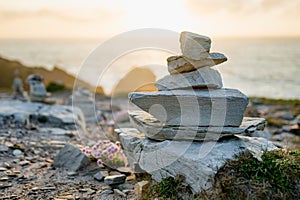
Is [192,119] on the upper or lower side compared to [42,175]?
upper

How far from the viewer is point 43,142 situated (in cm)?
911

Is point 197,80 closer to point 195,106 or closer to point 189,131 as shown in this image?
point 195,106

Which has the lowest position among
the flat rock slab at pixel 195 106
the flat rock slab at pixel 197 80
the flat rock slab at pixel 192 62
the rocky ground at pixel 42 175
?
the rocky ground at pixel 42 175

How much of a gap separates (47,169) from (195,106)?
371cm

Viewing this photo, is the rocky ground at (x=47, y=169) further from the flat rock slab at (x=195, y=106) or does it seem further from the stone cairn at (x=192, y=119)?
the flat rock slab at (x=195, y=106)

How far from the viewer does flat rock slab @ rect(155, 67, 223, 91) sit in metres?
5.49

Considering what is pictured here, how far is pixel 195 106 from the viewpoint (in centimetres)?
→ 526

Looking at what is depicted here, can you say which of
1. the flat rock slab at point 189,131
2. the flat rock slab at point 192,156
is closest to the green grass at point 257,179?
the flat rock slab at point 192,156

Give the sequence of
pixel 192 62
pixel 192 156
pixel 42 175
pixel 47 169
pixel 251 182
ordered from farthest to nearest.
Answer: pixel 47 169, pixel 42 175, pixel 192 62, pixel 192 156, pixel 251 182

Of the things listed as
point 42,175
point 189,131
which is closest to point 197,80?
point 189,131

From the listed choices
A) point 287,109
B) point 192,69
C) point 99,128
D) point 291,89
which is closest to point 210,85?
point 192,69

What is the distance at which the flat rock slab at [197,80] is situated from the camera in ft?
18.0

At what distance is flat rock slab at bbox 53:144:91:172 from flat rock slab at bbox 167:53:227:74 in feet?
9.69

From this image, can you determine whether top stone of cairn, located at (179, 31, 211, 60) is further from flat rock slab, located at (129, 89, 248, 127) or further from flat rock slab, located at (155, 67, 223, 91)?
flat rock slab, located at (129, 89, 248, 127)
